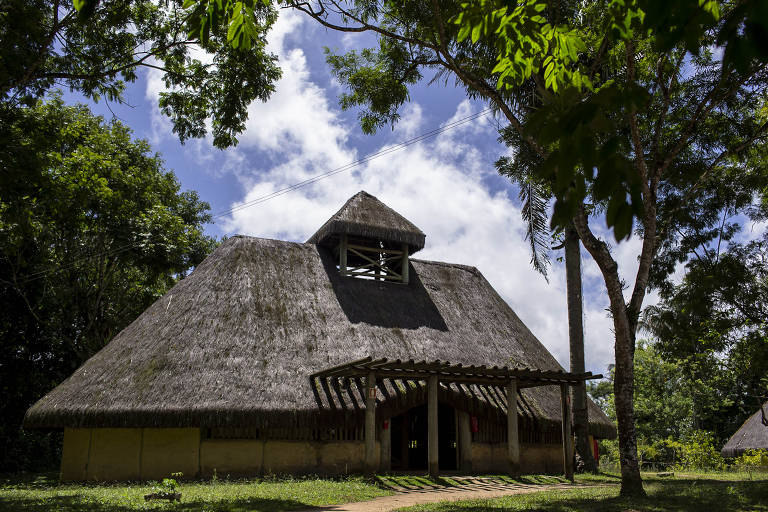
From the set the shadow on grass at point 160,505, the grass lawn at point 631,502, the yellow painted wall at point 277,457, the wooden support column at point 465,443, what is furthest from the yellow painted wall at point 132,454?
the grass lawn at point 631,502

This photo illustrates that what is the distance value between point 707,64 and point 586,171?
11164 mm

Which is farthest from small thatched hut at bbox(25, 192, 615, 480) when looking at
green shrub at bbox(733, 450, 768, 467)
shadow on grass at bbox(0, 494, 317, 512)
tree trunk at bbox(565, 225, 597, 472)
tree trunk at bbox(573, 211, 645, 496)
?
green shrub at bbox(733, 450, 768, 467)

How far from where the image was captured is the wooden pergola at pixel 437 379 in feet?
39.8

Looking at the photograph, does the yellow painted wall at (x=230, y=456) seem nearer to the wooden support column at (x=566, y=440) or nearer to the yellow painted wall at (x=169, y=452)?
the yellow painted wall at (x=169, y=452)

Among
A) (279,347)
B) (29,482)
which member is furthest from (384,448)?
(29,482)

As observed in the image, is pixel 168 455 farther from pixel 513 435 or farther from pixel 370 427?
pixel 513 435

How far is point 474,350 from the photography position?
16.8 metres

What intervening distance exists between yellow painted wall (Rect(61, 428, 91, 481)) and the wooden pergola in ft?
16.2

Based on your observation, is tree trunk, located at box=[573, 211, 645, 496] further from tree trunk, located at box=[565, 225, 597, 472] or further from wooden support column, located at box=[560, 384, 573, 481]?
tree trunk, located at box=[565, 225, 597, 472]

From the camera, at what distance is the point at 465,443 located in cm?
1496

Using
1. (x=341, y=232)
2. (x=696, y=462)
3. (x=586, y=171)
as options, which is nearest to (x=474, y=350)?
(x=341, y=232)

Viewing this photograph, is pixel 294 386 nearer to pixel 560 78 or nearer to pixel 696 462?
pixel 560 78

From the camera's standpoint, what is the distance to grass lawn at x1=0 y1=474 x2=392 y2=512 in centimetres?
823

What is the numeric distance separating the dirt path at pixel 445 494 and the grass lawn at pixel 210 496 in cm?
38
